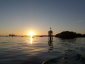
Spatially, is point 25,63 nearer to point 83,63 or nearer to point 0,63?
point 0,63

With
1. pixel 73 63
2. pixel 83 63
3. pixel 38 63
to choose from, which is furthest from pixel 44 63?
pixel 83 63

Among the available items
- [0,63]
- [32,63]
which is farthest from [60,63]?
[0,63]

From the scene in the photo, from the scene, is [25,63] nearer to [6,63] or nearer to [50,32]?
[6,63]

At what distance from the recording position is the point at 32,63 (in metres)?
18.3

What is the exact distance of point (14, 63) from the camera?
1811cm

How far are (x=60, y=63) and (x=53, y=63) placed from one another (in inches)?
33.5

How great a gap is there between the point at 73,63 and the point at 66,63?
3.27ft

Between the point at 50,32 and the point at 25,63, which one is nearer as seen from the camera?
the point at 25,63

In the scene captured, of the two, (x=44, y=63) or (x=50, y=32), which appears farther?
(x=50, y=32)

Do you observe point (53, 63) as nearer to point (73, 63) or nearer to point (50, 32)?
point (73, 63)

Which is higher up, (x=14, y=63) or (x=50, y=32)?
(x=50, y=32)

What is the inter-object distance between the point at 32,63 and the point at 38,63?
780 mm

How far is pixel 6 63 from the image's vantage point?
18.1 m

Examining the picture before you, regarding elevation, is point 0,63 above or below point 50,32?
below
